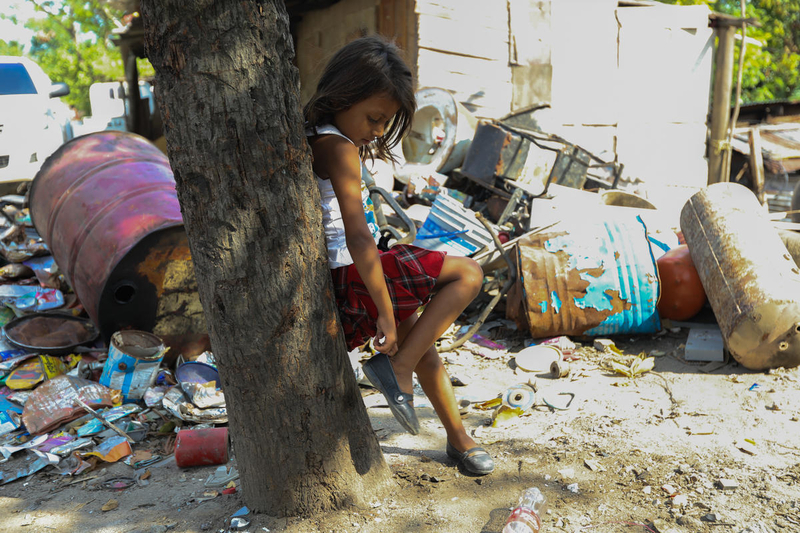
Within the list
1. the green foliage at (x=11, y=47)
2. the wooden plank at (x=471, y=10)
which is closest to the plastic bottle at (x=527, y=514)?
the wooden plank at (x=471, y=10)

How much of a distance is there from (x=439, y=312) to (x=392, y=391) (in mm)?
319

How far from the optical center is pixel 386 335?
1.97 m

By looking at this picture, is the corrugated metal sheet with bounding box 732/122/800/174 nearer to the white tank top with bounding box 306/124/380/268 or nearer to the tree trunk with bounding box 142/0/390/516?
the white tank top with bounding box 306/124/380/268

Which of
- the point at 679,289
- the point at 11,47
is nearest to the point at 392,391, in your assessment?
the point at 679,289

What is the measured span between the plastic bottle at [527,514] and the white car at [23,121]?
8.49 m

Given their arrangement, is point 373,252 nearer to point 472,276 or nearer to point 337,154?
point 337,154

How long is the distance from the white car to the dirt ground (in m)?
7.05

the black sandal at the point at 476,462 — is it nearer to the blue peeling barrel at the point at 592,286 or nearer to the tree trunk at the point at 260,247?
the tree trunk at the point at 260,247

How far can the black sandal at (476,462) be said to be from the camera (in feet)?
7.79

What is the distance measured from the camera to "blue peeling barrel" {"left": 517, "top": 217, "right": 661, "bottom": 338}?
13.4 feet

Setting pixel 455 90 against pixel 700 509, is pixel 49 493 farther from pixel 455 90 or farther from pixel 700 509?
pixel 455 90

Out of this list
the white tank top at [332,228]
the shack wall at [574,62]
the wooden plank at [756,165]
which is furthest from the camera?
the wooden plank at [756,165]

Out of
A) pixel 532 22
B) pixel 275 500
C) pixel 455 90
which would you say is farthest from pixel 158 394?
pixel 532 22

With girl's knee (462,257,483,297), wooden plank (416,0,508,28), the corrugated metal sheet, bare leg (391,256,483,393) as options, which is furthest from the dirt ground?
the corrugated metal sheet
